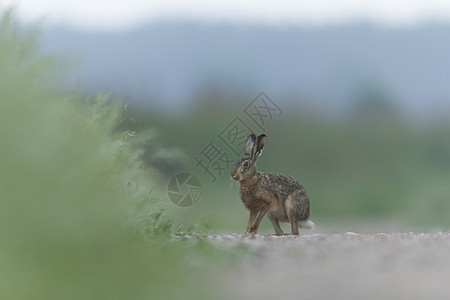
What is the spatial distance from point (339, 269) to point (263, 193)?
2364mm

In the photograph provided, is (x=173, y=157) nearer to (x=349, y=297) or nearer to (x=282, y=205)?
→ (x=282, y=205)

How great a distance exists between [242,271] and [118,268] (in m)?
0.80

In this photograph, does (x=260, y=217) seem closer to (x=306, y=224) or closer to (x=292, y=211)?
(x=292, y=211)

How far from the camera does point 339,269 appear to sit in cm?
376

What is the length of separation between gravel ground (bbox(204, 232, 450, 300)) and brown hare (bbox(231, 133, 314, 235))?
3.73 ft

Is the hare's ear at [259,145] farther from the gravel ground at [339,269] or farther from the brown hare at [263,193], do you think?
the gravel ground at [339,269]

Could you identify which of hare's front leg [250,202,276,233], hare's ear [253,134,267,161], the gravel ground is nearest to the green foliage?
the gravel ground

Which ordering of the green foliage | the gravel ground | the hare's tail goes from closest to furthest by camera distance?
the green foliage
the gravel ground
the hare's tail

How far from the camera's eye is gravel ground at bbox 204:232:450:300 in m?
3.27

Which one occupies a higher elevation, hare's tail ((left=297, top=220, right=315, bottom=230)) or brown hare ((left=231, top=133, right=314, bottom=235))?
brown hare ((left=231, top=133, right=314, bottom=235))

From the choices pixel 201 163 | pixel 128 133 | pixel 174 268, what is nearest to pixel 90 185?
pixel 174 268

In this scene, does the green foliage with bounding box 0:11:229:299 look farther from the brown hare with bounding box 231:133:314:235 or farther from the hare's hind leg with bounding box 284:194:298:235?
the hare's hind leg with bounding box 284:194:298:235

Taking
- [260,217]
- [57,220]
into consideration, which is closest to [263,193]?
[260,217]

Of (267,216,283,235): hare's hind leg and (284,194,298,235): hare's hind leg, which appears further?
(267,216,283,235): hare's hind leg
